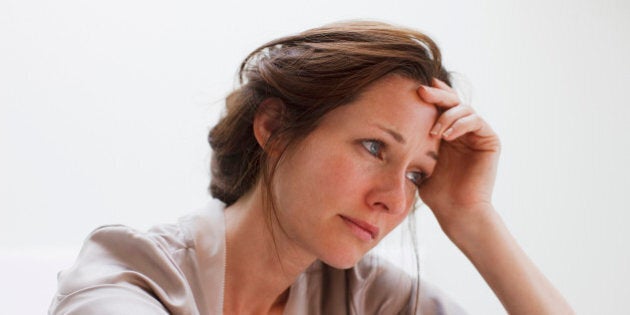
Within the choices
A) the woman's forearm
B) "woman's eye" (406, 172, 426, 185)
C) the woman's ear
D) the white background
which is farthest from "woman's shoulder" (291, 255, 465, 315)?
the white background

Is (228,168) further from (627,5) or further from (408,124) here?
(627,5)

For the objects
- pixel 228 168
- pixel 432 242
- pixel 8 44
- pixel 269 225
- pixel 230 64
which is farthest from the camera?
pixel 432 242

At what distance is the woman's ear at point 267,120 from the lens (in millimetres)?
1578

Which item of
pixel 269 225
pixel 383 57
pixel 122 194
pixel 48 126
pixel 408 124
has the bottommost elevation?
pixel 122 194

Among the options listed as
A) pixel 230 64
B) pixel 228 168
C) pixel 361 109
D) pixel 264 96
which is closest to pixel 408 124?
pixel 361 109

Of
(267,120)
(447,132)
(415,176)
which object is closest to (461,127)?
(447,132)

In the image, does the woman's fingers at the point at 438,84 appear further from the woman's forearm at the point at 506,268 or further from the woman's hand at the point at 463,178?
the woman's forearm at the point at 506,268

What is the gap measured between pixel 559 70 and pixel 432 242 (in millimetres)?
794

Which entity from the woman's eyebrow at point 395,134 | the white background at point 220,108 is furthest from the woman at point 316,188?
the white background at point 220,108

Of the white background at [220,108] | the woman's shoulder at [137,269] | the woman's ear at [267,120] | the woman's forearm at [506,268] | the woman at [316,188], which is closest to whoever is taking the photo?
the woman's shoulder at [137,269]

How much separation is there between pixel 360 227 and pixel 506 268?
0.39 metres

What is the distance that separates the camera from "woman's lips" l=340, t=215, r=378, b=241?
1485mm

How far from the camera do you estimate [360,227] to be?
4.89ft

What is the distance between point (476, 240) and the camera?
1.75 m
